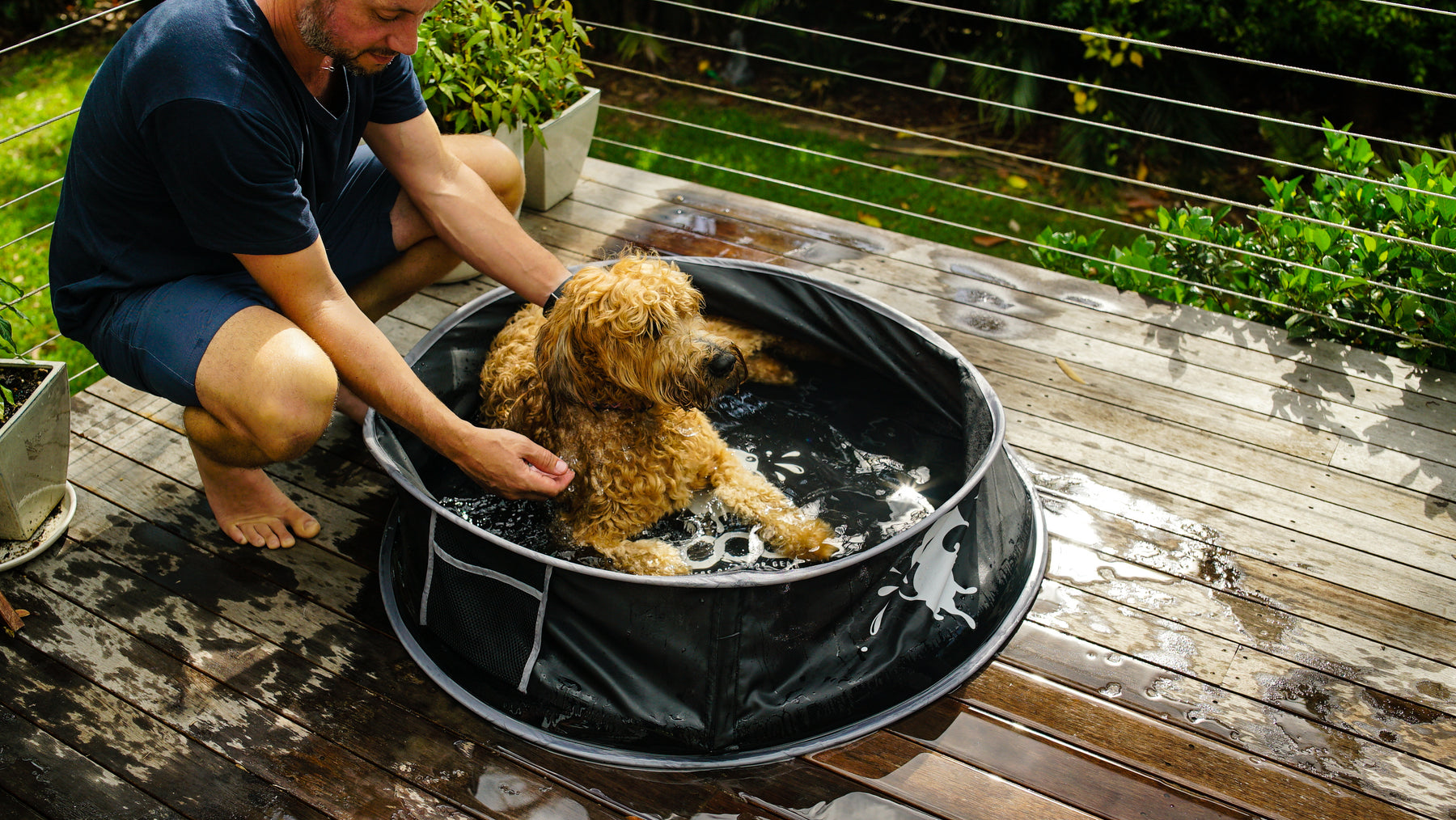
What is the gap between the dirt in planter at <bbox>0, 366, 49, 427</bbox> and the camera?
3.24m

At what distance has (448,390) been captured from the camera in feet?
12.7

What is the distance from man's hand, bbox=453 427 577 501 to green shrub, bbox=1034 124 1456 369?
3039 mm

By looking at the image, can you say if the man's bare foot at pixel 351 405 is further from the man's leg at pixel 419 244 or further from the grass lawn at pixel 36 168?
the grass lawn at pixel 36 168

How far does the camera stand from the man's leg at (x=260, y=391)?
282 cm

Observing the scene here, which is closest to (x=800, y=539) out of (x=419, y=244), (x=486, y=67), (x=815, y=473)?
(x=815, y=473)

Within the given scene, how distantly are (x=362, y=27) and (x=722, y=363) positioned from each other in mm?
1355

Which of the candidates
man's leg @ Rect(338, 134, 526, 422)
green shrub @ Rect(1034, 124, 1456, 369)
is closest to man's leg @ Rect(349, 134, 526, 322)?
man's leg @ Rect(338, 134, 526, 422)

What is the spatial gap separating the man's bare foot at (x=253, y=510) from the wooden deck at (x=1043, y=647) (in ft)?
0.23

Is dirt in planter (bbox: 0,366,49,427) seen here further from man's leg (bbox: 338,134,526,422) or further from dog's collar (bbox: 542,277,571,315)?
dog's collar (bbox: 542,277,571,315)

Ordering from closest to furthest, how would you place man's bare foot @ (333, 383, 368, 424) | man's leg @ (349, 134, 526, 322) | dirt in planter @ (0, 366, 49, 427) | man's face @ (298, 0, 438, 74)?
man's face @ (298, 0, 438, 74) < dirt in planter @ (0, 366, 49, 427) < man's leg @ (349, 134, 526, 322) < man's bare foot @ (333, 383, 368, 424)

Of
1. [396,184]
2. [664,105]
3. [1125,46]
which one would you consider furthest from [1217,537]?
[664,105]

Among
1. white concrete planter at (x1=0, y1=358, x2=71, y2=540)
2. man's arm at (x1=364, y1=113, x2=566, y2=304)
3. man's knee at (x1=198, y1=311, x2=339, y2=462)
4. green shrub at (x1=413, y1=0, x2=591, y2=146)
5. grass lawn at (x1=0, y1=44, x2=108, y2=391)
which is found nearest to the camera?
man's knee at (x1=198, y1=311, x2=339, y2=462)

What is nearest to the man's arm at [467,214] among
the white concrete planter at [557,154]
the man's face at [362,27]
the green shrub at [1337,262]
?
the man's face at [362,27]

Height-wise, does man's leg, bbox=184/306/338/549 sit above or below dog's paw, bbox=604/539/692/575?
above
